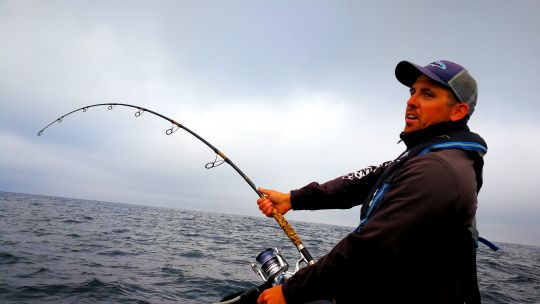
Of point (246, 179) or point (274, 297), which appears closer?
point (274, 297)

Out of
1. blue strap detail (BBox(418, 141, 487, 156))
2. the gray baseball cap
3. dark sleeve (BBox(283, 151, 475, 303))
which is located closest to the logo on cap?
the gray baseball cap

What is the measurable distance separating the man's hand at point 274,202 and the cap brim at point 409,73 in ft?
5.23

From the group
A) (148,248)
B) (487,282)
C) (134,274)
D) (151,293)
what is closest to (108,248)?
(148,248)

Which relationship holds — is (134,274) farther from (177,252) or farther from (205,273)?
(177,252)

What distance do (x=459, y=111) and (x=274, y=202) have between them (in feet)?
6.68

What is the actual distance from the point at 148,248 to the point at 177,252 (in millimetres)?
1274

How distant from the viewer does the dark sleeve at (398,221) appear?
1683 mm

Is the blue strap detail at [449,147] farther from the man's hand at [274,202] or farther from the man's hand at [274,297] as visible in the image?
the man's hand at [274,202]

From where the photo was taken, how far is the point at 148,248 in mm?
13156

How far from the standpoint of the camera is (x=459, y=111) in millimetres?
2238

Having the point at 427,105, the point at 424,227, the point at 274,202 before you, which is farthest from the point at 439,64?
the point at 274,202

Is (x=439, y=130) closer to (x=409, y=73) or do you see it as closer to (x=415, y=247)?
(x=409, y=73)

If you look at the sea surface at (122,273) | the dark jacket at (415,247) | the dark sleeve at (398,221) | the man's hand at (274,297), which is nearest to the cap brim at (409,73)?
the dark jacket at (415,247)

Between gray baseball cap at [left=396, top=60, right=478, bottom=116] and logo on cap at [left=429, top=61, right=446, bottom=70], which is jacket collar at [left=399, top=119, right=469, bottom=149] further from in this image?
logo on cap at [left=429, top=61, right=446, bottom=70]
